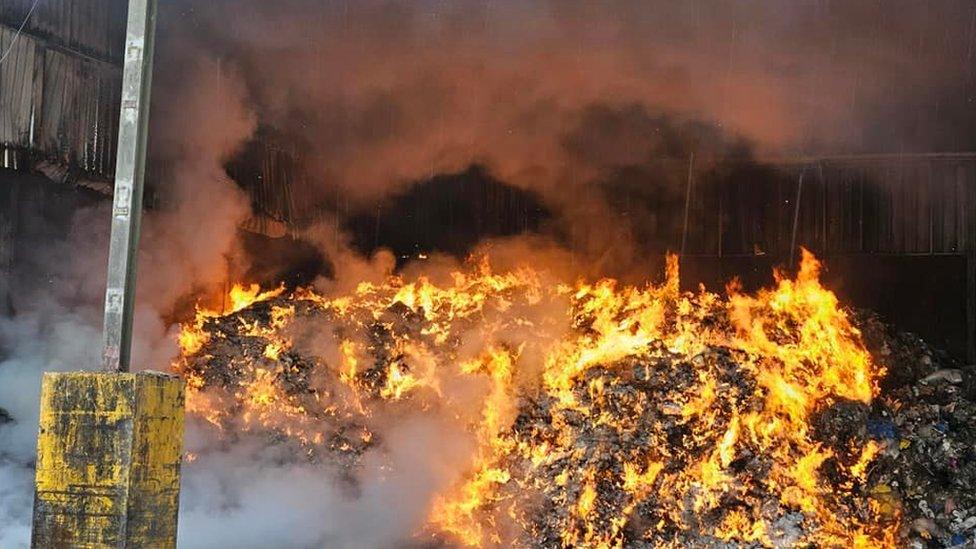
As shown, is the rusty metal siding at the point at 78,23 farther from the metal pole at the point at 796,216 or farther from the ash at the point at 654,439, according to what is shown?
the metal pole at the point at 796,216

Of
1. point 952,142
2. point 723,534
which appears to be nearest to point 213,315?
point 723,534

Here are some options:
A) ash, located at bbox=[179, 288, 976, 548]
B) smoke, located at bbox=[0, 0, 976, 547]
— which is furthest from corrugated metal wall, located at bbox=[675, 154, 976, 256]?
ash, located at bbox=[179, 288, 976, 548]

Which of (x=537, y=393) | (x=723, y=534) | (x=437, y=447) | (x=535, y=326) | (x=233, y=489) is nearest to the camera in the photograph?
(x=723, y=534)

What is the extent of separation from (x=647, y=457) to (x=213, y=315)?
6.40 meters

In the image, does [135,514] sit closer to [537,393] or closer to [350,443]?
[350,443]

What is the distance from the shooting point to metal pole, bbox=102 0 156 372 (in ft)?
18.0

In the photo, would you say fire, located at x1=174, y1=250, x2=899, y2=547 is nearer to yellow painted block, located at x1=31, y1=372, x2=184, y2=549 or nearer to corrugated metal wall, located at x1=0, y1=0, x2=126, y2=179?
corrugated metal wall, located at x1=0, y1=0, x2=126, y2=179

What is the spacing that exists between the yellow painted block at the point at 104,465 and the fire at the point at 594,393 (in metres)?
3.38

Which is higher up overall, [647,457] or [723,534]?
[647,457]

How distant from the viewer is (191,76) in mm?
11312

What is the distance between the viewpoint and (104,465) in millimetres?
5195

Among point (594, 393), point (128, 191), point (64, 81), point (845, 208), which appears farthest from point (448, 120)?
point (128, 191)

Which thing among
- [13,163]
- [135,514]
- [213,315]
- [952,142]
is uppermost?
[952,142]

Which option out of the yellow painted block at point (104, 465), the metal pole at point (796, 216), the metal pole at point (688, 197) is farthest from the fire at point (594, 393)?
the yellow painted block at point (104, 465)
